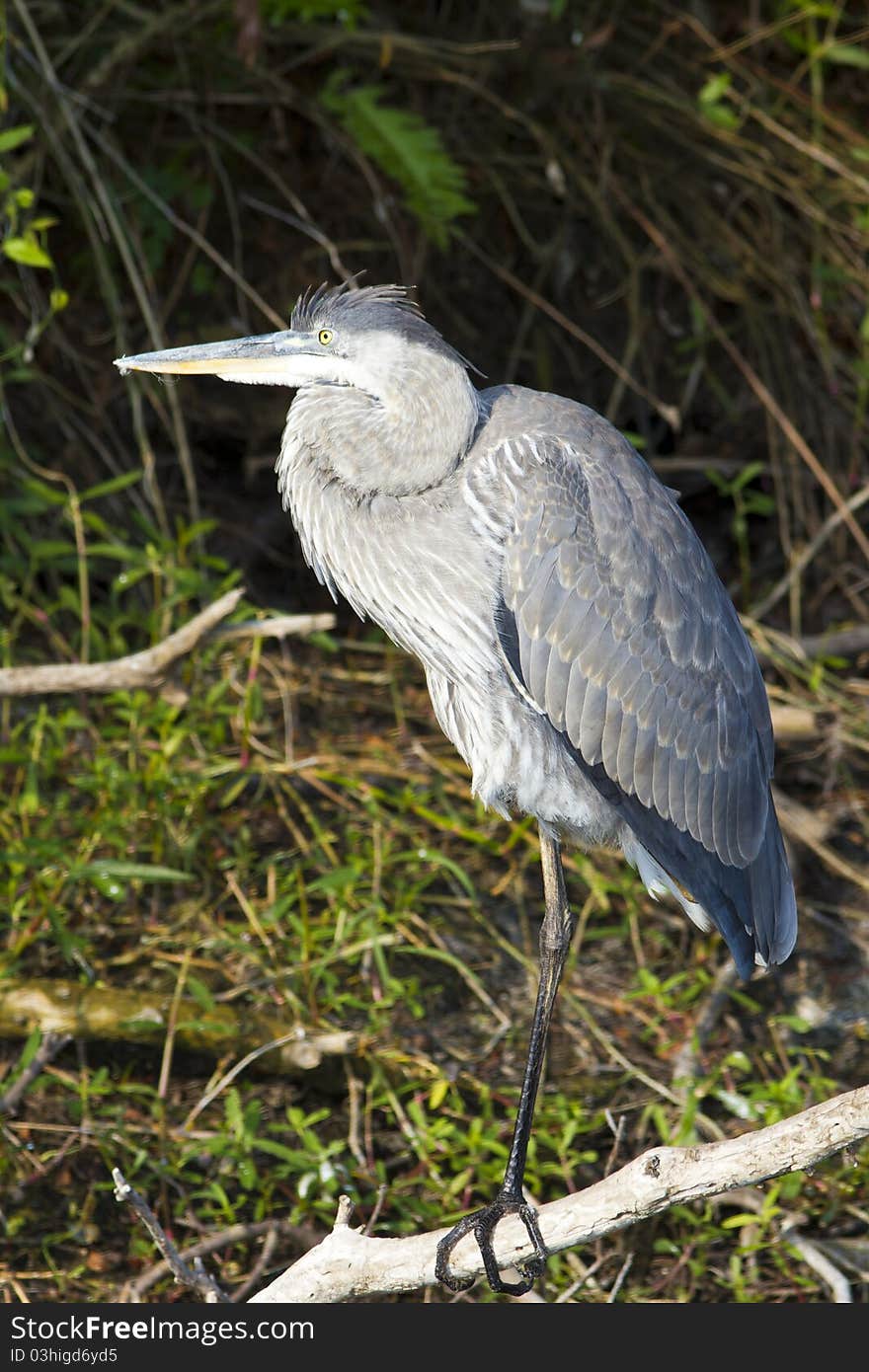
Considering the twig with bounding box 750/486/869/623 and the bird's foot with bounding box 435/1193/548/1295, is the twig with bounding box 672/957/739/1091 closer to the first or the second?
the bird's foot with bounding box 435/1193/548/1295

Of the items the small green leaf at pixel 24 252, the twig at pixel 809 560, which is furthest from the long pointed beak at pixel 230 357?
the twig at pixel 809 560

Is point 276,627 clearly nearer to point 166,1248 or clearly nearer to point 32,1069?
point 32,1069

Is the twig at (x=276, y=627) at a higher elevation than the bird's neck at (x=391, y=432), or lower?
lower

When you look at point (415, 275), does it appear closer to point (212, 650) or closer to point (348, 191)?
point (348, 191)

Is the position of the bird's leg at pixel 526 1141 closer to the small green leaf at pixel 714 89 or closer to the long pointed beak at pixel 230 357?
the long pointed beak at pixel 230 357

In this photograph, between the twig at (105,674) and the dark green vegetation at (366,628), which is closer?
the twig at (105,674)

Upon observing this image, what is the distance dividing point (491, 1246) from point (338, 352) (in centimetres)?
154

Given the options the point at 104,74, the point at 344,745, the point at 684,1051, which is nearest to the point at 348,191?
the point at 104,74

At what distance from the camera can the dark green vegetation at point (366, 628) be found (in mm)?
3420

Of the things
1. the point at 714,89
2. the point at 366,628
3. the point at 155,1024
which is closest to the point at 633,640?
the point at 155,1024

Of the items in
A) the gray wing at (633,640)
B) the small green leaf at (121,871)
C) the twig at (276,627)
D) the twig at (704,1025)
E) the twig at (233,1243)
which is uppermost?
the gray wing at (633,640)

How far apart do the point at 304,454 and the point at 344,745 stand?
174 cm

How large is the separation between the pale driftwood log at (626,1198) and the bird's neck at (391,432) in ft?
3.96

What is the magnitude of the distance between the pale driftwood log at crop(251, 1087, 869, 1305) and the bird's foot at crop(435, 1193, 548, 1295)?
42 millimetres
